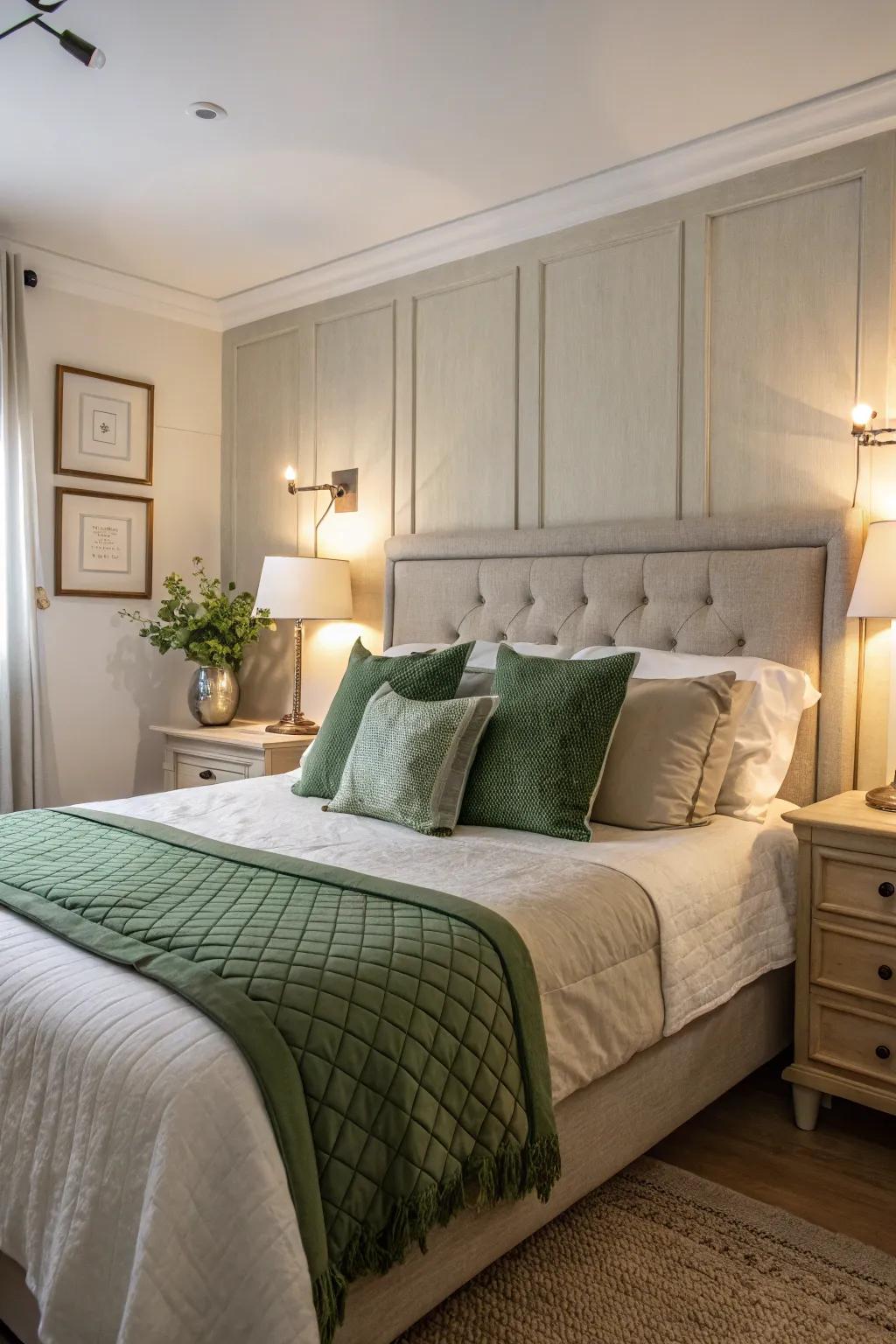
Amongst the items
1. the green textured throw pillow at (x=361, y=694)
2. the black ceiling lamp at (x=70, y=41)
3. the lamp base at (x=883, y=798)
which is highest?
the black ceiling lamp at (x=70, y=41)

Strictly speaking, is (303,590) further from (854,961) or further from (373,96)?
(854,961)

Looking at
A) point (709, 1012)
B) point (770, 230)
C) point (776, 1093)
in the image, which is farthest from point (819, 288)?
point (776, 1093)

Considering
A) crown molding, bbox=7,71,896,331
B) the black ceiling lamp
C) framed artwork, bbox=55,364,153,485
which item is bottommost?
framed artwork, bbox=55,364,153,485

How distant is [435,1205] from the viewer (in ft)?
4.64

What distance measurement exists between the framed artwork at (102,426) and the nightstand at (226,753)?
113 centimetres

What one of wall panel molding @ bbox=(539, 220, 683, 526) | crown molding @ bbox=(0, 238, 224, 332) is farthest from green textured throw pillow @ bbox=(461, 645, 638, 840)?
crown molding @ bbox=(0, 238, 224, 332)

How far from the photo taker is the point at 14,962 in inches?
62.4

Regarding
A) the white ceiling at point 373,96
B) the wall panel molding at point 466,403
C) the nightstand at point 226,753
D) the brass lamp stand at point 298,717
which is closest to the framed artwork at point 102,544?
the nightstand at point 226,753

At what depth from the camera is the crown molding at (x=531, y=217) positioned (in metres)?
2.76

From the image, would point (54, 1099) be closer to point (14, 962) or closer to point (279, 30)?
point (14, 962)

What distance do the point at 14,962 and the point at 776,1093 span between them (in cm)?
190

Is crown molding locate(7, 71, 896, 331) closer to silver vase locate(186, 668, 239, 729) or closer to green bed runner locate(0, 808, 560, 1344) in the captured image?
silver vase locate(186, 668, 239, 729)

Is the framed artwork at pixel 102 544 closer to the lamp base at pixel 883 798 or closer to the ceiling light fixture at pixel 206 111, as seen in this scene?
the ceiling light fixture at pixel 206 111

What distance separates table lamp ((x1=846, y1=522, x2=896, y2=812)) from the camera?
2.39 metres
